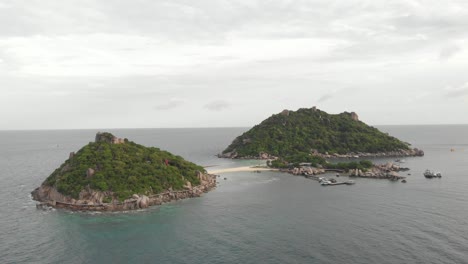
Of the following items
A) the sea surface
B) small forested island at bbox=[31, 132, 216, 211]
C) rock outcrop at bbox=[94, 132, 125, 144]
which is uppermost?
rock outcrop at bbox=[94, 132, 125, 144]

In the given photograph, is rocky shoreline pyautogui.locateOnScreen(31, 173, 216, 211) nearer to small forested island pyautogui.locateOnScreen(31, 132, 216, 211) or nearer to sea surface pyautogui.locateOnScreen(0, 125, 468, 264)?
small forested island pyautogui.locateOnScreen(31, 132, 216, 211)

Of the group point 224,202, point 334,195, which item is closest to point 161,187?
point 224,202

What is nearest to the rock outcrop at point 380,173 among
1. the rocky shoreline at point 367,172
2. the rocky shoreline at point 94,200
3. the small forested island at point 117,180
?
the rocky shoreline at point 367,172

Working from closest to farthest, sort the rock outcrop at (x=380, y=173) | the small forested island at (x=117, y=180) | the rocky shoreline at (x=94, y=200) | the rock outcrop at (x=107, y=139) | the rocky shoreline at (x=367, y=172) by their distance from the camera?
the rocky shoreline at (x=94, y=200)
the small forested island at (x=117, y=180)
the rock outcrop at (x=107, y=139)
the rock outcrop at (x=380, y=173)
the rocky shoreline at (x=367, y=172)

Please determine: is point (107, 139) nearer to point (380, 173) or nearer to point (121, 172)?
point (121, 172)

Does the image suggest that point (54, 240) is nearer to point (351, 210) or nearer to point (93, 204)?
point (93, 204)

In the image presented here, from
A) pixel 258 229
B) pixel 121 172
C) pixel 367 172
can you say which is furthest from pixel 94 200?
pixel 367 172

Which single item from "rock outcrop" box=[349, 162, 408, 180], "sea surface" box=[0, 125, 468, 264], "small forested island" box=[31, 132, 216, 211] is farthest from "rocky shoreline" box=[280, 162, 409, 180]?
"small forested island" box=[31, 132, 216, 211]

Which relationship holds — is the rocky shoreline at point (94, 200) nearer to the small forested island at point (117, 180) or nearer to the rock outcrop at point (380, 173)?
the small forested island at point (117, 180)
